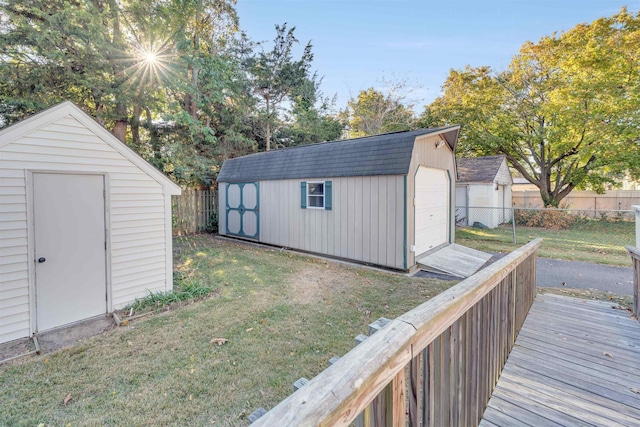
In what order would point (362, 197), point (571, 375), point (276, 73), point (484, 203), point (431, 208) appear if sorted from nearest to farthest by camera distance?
point (571, 375) → point (362, 197) → point (431, 208) → point (484, 203) → point (276, 73)

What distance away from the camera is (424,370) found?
47.8 inches

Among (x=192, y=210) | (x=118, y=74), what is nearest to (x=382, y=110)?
(x=192, y=210)

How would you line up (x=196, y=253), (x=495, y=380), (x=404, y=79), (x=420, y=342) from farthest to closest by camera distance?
(x=404, y=79) → (x=196, y=253) → (x=495, y=380) → (x=420, y=342)

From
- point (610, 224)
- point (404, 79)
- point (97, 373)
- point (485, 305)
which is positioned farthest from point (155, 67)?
point (610, 224)

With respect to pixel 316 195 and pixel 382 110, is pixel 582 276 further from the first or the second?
pixel 382 110

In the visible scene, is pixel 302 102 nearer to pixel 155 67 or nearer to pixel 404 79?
pixel 404 79

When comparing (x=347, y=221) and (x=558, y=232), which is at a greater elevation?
(x=347, y=221)

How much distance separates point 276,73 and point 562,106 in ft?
43.3

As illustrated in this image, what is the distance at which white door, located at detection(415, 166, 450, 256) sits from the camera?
6.68 metres

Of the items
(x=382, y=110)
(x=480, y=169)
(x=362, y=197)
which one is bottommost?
(x=362, y=197)

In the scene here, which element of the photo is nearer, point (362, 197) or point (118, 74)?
point (362, 197)

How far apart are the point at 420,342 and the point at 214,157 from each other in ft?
43.8

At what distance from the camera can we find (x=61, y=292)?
377 centimetres

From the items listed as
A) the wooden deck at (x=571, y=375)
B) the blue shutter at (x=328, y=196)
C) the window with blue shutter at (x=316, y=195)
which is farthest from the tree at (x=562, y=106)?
the wooden deck at (x=571, y=375)
